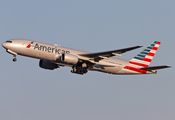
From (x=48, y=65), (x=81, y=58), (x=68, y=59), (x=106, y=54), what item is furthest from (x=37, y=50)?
(x=106, y=54)

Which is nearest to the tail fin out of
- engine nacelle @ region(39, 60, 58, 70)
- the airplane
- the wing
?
Result: the airplane

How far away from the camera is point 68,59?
4431cm

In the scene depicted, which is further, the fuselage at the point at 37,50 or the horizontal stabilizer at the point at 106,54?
the fuselage at the point at 37,50

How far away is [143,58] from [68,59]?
46.4 ft

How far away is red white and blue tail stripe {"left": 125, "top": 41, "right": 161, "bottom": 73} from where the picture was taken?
164 ft

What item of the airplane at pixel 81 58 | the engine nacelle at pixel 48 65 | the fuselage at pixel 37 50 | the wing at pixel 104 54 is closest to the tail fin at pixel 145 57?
the airplane at pixel 81 58

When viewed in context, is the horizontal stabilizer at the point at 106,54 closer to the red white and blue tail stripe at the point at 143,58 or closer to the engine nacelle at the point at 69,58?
the engine nacelle at the point at 69,58

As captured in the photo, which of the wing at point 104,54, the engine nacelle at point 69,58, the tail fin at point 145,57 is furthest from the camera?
the tail fin at point 145,57

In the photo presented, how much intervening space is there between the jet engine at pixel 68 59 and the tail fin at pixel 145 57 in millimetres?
10302

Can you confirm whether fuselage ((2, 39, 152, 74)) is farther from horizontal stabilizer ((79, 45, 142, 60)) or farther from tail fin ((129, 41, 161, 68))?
tail fin ((129, 41, 161, 68))

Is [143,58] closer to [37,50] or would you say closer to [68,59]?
[68,59]

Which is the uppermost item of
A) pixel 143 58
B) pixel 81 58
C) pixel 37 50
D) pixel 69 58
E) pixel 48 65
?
pixel 143 58

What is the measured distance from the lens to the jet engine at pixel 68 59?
44.2 meters

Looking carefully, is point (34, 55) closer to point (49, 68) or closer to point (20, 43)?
point (20, 43)
